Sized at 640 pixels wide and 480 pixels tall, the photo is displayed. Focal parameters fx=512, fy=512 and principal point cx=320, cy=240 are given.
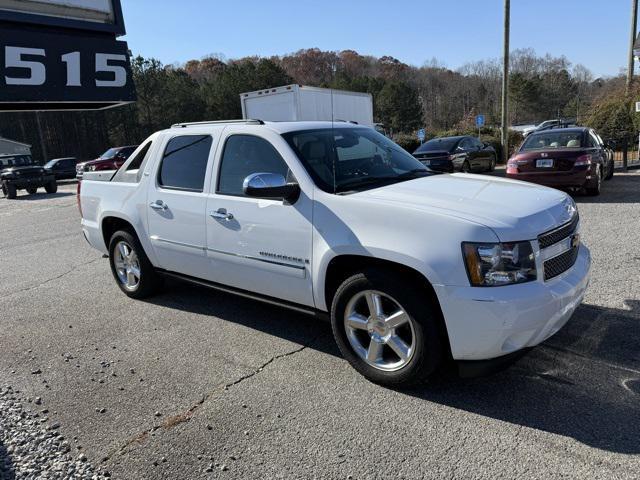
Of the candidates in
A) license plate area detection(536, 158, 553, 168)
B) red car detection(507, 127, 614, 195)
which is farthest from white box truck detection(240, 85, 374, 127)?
license plate area detection(536, 158, 553, 168)

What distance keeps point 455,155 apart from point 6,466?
45.2 feet

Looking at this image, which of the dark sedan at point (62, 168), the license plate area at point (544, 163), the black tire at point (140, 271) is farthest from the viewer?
the dark sedan at point (62, 168)

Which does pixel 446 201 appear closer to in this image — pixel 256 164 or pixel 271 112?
pixel 256 164

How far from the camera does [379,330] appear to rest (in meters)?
3.44

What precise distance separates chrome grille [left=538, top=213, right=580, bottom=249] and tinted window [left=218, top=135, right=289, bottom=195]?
75.1 inches

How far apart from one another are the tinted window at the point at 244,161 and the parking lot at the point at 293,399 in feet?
4.38

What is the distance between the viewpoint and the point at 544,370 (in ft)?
11.6

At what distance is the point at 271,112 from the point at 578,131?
1013cm

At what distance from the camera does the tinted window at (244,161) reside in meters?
4.07

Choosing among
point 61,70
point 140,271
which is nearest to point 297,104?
point 140,271

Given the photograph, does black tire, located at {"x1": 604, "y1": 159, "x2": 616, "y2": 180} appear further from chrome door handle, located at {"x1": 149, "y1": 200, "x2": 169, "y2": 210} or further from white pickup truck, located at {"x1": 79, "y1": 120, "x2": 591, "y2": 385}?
chrome door handle, located at {"x1": 149, "y1": 200, "x2": 169, "y2": 210}

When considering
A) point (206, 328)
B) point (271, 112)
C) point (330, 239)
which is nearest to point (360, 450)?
point (330, 239)

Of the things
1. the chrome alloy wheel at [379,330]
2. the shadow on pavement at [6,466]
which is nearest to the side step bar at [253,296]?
the chrome alloy wheel at [379,330]

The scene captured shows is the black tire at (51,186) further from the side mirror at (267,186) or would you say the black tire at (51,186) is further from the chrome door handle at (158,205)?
the side mirror at (267,186)
